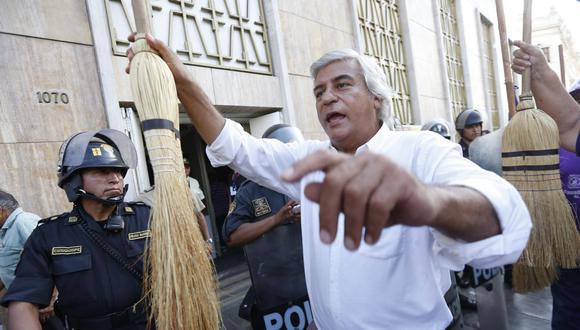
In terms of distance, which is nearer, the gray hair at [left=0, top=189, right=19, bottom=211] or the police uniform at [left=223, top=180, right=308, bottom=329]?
the police uniform at [left=223, top=180, right=308, bottom=329]

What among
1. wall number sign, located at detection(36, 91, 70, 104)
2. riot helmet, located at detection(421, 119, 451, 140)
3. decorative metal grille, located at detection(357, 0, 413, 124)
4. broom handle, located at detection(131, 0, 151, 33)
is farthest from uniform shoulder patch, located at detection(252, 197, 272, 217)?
decorative metal grille, located at detection(357, 0, 413, 124)

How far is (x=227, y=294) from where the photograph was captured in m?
4.72

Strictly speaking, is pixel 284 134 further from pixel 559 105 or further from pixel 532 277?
pixel 532 277

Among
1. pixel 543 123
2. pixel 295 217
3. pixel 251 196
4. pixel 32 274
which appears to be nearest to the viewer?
pixel 32 274

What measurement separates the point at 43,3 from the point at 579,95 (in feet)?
16.0

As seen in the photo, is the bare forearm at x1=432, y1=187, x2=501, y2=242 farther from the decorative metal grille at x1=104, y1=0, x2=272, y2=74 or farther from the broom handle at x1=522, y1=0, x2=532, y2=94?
the decorative metal grille at x1=104, y1=0, x2=272, y2=74

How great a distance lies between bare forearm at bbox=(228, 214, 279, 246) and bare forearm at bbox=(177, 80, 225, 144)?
91 centimetres

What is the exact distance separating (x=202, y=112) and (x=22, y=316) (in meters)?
1.38

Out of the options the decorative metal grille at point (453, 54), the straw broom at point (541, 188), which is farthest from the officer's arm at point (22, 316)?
the decorative metal grille at point (453, 54)

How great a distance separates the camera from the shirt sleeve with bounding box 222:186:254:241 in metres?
2.61

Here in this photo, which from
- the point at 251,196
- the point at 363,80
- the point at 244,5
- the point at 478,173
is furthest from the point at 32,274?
the point at 244,5

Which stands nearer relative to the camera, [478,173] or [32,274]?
[478,173]

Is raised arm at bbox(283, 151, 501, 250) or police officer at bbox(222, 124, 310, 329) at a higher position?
raised arm at bbox(283, 151, 501, 250)

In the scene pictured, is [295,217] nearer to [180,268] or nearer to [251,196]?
[251,196]
